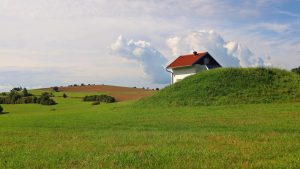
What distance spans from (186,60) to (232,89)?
20667 mm

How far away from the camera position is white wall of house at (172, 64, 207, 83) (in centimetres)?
6474

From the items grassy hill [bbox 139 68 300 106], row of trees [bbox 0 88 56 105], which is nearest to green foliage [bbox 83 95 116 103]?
row of trees [bbox 0 88 56 105]

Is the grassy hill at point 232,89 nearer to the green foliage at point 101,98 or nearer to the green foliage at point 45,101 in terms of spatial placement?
the green foliage at point 101,98

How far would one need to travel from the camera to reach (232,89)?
46000 mm

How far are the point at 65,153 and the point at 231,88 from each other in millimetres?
35210

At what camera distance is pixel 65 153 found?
13.3 metres

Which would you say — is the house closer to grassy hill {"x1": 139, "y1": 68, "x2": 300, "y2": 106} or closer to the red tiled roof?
the red tiled roof

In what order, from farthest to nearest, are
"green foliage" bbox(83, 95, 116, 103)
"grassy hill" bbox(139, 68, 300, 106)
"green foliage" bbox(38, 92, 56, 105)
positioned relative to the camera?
"green foliage" bbox(38, 92, 56, 105)
"green foliage" bbox(83, 95, 116, 103)
"grassy hill" bbox(139, 68, 300, 106)

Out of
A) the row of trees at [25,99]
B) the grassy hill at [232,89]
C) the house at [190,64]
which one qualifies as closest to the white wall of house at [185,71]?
the house at [190,64]

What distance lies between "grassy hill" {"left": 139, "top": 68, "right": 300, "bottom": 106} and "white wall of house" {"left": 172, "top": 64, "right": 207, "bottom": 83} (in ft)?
34.8

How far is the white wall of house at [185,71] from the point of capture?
212ft

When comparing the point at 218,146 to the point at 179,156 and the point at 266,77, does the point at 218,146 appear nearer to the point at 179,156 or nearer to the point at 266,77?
the point at 179,156

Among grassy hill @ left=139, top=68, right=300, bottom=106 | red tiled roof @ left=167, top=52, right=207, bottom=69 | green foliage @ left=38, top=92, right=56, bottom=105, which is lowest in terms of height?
green foliage @ left=38, top=92, right=56, bottom=105

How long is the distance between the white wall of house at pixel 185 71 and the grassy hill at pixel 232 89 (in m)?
10.6
